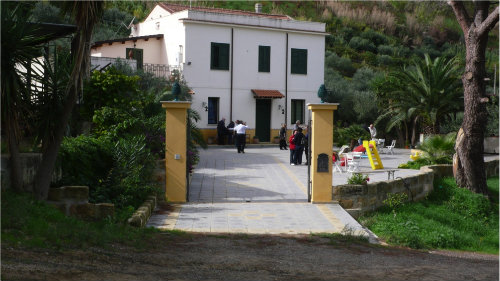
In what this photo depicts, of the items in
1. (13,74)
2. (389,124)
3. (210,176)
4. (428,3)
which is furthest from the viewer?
(389,124)

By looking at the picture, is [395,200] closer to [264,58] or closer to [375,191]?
[375,191]

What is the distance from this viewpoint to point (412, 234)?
1180 centimetres

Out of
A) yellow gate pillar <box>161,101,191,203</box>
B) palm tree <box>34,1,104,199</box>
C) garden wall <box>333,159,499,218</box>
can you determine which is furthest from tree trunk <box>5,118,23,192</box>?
garden wall <box>333,159,499,218</box>

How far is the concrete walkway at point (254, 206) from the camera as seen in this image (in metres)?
11.6

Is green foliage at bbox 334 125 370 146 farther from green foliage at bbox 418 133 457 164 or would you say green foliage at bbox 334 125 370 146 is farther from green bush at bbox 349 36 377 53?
green bush at bbox 349 36 377 53

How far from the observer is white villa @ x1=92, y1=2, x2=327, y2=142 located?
34438 millimetres

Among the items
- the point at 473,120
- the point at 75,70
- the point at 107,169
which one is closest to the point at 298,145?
the point at 473,120

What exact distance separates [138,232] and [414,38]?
6305 centimetres

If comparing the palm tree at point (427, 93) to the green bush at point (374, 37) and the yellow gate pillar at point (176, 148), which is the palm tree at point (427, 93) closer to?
the yellow gate pillar at point (176, 148)

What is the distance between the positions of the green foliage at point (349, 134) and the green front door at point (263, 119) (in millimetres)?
4433

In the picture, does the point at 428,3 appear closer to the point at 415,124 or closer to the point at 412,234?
the point at 415,124

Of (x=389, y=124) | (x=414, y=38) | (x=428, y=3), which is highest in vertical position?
(x=414, y=38)

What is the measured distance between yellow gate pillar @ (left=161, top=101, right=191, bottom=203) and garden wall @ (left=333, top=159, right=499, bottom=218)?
3679mm

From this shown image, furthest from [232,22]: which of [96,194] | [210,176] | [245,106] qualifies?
[96,194]
